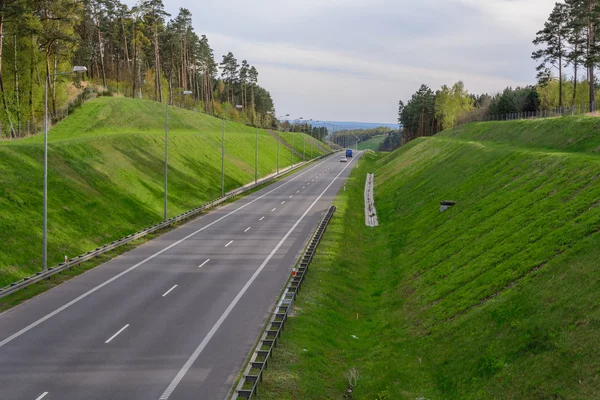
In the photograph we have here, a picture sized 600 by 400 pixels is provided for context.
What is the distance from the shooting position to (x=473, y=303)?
847 inches

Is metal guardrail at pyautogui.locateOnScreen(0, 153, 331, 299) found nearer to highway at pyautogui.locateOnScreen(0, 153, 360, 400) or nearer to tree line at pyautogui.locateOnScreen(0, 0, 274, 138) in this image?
highway at pyautogui.locateOnScreen(0, 153, 360, 400)

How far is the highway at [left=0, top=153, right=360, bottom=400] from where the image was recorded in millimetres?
16953

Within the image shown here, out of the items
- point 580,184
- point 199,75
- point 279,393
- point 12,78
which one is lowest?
point 279,393

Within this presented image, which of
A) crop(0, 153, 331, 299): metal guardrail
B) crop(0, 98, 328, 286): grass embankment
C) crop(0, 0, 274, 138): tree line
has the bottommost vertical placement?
crop(0, 153, 331, 299): metal guardrail

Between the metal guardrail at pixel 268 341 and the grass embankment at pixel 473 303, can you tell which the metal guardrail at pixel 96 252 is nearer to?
the metal guardrail at pixel 268 341

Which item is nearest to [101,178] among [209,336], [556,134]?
[209,336]

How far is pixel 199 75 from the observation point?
15900 cm

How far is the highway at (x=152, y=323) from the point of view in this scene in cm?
1695

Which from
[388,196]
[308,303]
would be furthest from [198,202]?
[308,303]

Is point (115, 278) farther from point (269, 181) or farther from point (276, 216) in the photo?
point (269, 181)

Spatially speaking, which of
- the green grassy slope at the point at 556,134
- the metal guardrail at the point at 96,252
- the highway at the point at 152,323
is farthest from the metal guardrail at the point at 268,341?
the green grassy slope at the point at 556,134

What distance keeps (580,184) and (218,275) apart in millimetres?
17957

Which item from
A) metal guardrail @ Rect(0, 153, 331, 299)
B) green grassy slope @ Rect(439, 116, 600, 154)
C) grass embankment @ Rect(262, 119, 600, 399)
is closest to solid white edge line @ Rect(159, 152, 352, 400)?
grass embankment @ Rect(262, 119, 600, 399)

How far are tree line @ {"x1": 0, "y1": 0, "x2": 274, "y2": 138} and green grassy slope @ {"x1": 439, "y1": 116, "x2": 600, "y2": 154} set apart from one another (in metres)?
29.6
